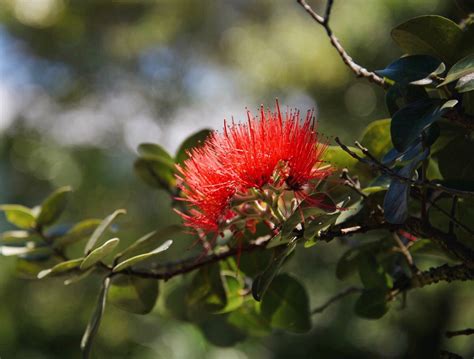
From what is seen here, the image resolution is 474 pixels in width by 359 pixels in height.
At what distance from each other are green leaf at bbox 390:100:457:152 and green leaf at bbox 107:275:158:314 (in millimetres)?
257

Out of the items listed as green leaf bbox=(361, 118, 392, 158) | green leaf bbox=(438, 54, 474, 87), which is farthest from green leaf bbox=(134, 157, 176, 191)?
green leaf bbox=(438, 54, 474, 87)

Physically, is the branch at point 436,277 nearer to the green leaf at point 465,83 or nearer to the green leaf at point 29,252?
the green leaf at point 465,83

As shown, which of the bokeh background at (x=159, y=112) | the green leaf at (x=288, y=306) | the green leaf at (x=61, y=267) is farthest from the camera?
the bokeh background at (x=159, y=112)

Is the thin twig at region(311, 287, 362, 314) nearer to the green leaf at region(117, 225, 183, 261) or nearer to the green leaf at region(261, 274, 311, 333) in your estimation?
the green leaf at region(261, 274, 311, 333)

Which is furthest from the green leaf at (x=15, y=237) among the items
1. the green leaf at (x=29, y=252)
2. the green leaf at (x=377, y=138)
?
the green leaf at (x=377, y=138)

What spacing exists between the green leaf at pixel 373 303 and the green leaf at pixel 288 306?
56mm

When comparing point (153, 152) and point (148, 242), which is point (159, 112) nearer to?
point (153, 152)

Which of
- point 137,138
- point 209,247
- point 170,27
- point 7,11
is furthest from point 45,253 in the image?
point 170,27

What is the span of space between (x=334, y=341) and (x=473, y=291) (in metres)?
0.37

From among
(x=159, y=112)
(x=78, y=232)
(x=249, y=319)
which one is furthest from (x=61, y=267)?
(x=159, y=112)

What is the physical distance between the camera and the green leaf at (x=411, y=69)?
1.32 ft

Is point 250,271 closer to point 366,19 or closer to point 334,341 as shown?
point 334,341

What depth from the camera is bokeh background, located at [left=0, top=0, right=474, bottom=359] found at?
164 centimetres

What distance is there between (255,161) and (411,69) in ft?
0.39
